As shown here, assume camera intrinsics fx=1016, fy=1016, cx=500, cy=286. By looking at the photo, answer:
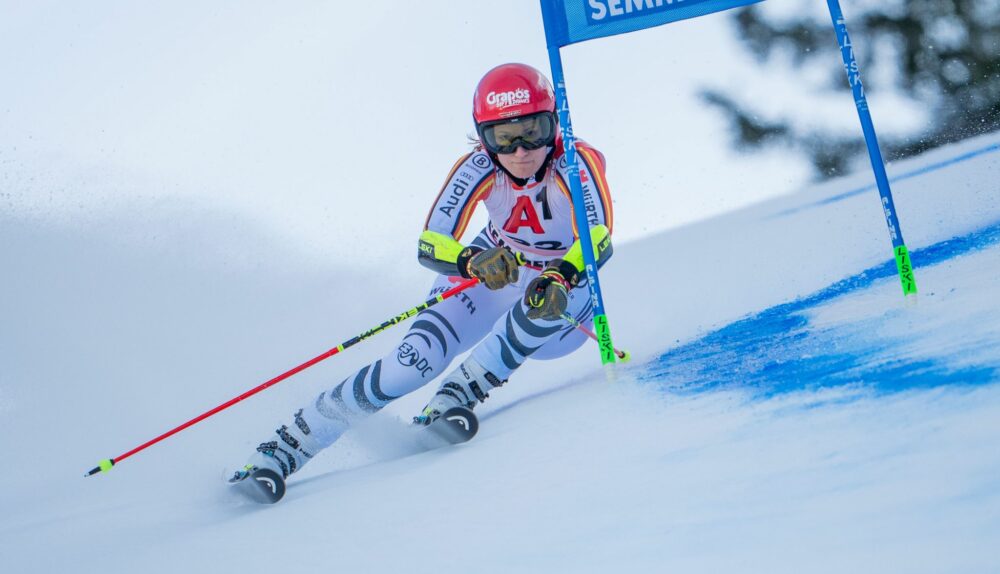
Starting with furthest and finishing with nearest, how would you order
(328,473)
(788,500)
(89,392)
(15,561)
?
(89,392) < (328,473) < (15,561) < (788,500)

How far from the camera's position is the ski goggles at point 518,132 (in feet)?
11.8

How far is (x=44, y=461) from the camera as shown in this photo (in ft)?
15.0

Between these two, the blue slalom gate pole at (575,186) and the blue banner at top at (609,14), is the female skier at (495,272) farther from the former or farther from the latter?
the blue banner at top at (609,14)

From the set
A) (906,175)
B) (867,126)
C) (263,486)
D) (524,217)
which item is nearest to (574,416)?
(263,486)

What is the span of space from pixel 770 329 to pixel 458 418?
3.73 ft

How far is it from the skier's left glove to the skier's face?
1.53 feet

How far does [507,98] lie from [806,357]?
55.7 inches

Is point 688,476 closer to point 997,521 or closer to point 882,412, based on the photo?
point 882,412

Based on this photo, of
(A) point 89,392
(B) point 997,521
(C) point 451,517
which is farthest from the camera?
(A) point 89,392

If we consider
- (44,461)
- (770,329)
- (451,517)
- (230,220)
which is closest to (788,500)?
(451,517)

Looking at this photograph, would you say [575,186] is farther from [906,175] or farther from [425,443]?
[906,175]

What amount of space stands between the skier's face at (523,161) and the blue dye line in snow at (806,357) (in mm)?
839

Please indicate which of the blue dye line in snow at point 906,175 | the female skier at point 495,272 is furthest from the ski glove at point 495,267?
the blue dye line in snow at point 906,175

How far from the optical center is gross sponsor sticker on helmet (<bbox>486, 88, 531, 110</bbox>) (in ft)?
11.7
